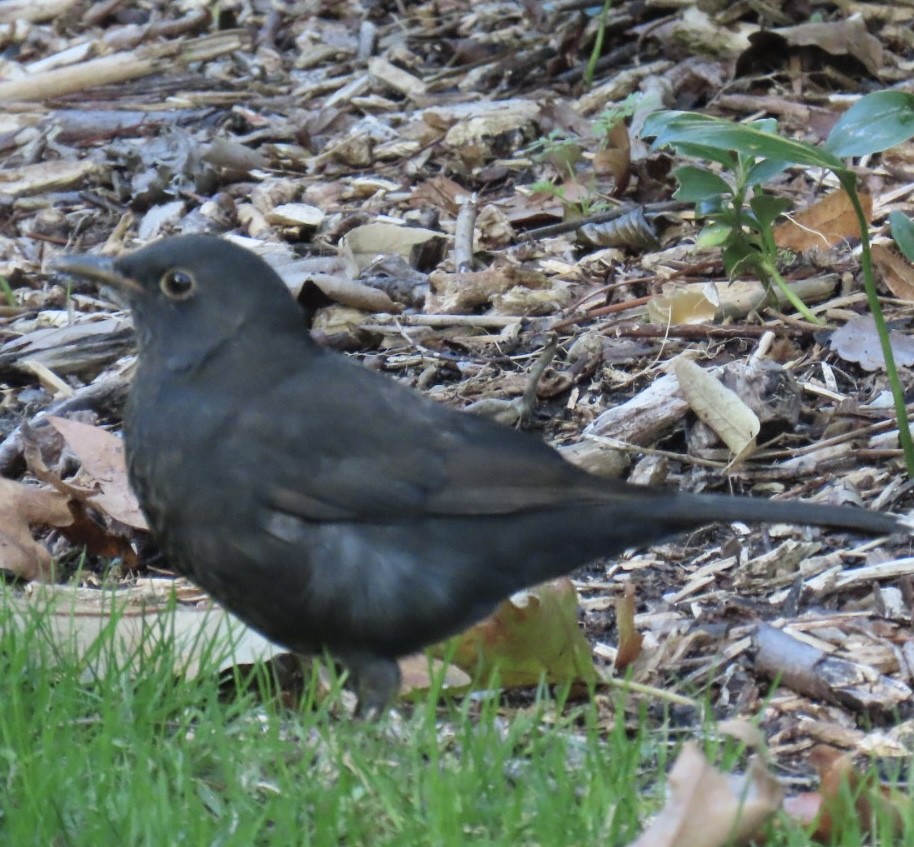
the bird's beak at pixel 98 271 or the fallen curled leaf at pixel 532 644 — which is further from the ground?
the bird's beak at pixel 98 271

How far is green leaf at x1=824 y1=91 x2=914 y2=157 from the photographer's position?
3.99 meters

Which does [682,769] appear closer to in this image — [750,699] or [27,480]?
[750,699]

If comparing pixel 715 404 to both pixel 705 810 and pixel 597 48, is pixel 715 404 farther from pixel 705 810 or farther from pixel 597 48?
pixel 597 48

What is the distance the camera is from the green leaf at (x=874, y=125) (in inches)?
157

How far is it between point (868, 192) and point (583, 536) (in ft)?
8.07

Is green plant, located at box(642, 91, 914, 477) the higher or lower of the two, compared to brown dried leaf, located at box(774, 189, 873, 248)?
higher

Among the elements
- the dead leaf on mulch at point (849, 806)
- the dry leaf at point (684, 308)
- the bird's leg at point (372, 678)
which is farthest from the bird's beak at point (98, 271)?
the dead leaf on mulch at point (849, 806)

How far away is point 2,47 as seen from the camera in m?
8.66

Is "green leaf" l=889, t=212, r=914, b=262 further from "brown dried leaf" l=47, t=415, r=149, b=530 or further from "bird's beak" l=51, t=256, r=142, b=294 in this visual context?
"brown dried leaf" l=47, t=415, r=149, b=530

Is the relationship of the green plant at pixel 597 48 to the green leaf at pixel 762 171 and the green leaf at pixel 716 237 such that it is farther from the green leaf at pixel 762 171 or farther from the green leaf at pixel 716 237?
the green leaf at pixel 762 171

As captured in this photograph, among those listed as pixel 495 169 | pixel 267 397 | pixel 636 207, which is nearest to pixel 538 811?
pixel 267 397

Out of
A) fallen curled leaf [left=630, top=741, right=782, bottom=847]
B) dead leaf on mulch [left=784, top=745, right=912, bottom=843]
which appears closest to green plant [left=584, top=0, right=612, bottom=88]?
dead leaf on mulch [left=784, top=745, right=912, bottom=843]

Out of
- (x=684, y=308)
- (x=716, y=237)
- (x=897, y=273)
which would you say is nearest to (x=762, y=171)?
(x=716, y=237)

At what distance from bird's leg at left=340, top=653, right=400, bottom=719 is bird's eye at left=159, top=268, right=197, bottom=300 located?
37.9 inches
